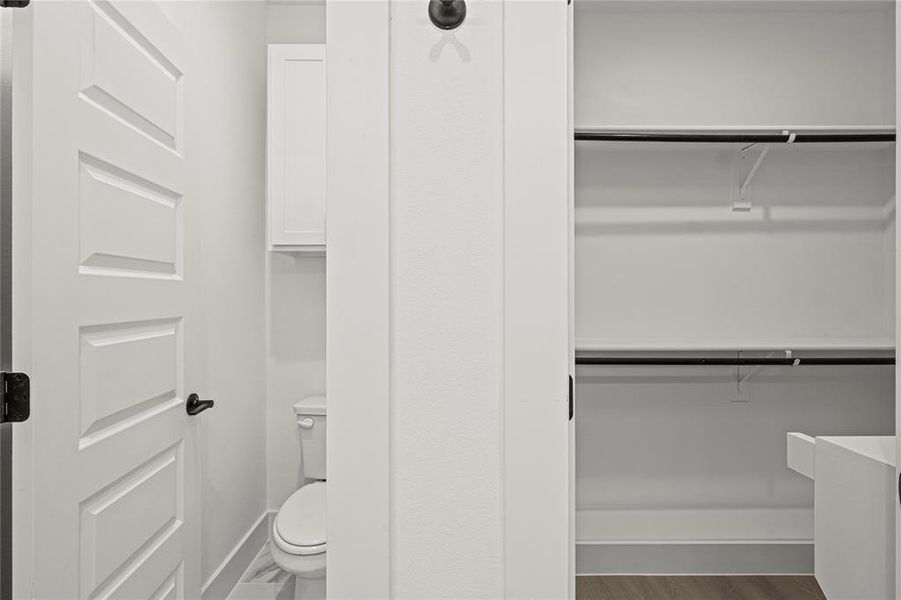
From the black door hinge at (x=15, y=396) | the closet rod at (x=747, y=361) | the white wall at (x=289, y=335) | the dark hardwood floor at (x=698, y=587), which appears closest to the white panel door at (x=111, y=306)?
the black door hinge at (x=15, y=396)

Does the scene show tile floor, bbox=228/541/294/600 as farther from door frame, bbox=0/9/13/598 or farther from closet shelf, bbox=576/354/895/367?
closet shelf, bbox=576/354/895/367

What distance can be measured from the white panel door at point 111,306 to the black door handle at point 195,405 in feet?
0.10

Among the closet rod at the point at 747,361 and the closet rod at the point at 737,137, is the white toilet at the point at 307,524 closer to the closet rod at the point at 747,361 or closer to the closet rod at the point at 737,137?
the closet rod at the point at 747,361

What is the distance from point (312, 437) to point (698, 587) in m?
1.66

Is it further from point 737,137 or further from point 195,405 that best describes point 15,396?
point 737,137

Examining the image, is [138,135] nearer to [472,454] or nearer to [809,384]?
[472,454]

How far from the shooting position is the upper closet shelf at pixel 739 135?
2168 millimetres

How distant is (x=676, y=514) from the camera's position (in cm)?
249

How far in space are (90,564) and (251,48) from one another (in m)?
2.09

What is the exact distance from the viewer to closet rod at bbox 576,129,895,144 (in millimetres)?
2166

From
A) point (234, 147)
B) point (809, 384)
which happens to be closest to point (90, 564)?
point (234, 147)

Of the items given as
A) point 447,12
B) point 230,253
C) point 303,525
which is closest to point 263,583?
point 303,525

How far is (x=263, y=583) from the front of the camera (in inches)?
90.0

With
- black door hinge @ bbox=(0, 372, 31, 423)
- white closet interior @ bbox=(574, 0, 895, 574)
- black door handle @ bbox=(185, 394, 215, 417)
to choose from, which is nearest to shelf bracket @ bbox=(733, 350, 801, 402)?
white closet interior @ bbox=(574, 0, 895, 574)
